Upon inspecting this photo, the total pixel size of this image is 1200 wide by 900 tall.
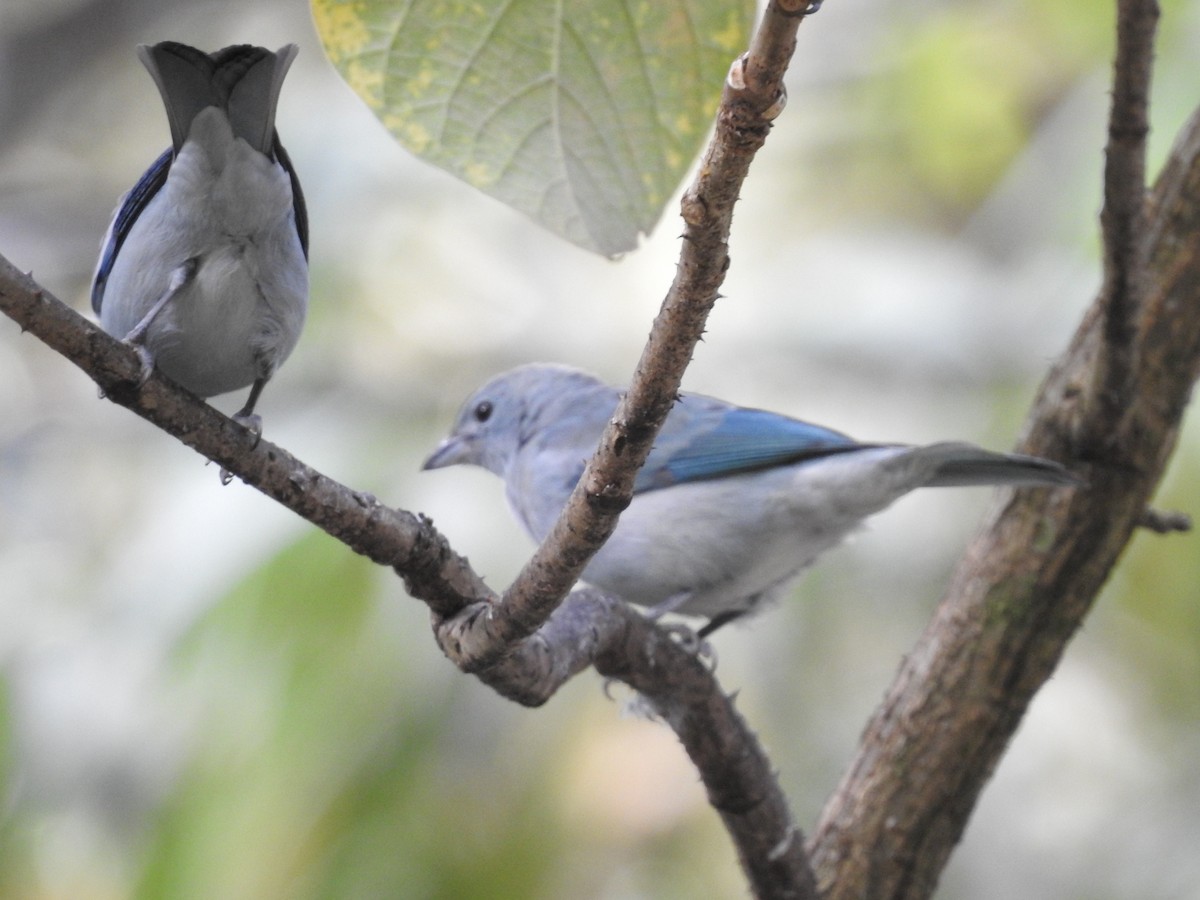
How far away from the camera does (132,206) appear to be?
231cm

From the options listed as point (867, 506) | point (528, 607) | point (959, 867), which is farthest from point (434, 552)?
point (959, 867)

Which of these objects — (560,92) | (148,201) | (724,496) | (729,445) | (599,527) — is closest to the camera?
(599,527)

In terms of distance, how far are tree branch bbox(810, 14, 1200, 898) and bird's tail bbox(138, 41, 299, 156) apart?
1732 millimetres

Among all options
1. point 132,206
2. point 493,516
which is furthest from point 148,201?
point 493,516

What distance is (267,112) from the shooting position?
2.13 m

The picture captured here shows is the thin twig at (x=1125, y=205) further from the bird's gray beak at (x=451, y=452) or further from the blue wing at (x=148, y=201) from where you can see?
the bird's gray beak at (x=451, y=452)

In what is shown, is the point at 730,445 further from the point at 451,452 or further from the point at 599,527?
the point at 599,527

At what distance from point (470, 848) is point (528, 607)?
7.51ft

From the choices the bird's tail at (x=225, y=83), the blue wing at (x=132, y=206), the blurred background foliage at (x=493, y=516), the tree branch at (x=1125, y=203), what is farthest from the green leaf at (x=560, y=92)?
the blurred background foliage at (x=493, y=516)

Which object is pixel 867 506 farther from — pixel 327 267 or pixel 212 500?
pixel 327 267

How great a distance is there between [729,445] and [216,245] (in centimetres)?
189

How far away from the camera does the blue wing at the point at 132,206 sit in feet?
7.42

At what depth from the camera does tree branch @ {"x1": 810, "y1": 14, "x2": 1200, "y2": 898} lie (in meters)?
2.87

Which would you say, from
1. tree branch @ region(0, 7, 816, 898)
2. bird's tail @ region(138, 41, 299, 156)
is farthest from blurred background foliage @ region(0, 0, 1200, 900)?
bird's tail @ region(138, 41, 299, 156)
